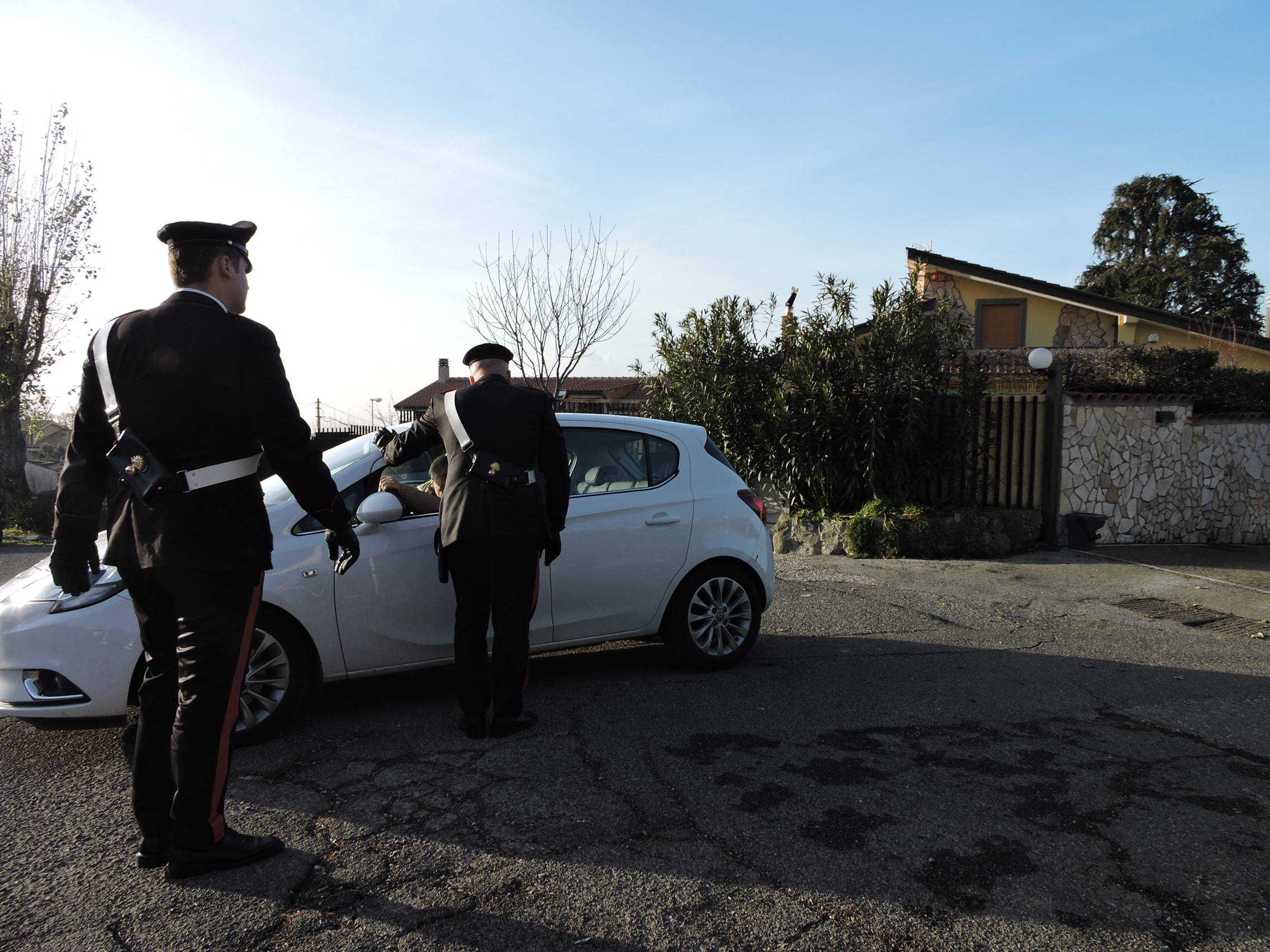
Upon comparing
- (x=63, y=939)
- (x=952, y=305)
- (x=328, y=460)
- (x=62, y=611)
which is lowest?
(x=63, y=939)

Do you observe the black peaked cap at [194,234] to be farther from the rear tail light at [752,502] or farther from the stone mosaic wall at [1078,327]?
the stone mosaic wall at [1078,327]

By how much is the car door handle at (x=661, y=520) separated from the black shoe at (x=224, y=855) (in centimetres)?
261

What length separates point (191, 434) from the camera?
9.05 ft

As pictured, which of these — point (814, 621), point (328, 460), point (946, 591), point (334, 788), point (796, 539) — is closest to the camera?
point (334, 788)

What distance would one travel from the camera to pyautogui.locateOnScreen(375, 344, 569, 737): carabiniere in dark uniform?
155 inches

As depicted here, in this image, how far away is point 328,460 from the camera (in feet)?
15.5

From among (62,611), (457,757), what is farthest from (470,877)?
(62,611)

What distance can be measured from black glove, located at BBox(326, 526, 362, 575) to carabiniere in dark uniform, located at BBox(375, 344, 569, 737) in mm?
798

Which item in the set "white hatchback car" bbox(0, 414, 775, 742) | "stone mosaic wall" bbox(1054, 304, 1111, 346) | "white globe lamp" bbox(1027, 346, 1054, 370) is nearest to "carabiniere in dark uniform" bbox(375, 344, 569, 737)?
"white hatchback car" bbox(0, 414, 775, 742)

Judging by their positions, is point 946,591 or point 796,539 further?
point 796,539

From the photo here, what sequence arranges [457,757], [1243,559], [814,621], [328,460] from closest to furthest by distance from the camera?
1. [457,757]
2. [328,460]
3. [814,621]
4. [1243,559]

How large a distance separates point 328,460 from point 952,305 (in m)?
9.56

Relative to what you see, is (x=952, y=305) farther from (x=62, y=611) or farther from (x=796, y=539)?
(x=62, y=611)

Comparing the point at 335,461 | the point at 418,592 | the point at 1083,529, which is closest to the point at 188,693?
the point at 418,592
